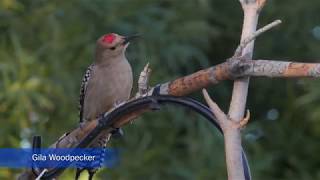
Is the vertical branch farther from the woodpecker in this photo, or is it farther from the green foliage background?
the green foliage background

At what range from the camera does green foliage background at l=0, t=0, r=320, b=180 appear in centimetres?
376

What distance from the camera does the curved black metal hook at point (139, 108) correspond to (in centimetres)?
152

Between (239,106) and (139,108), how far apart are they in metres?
0.23

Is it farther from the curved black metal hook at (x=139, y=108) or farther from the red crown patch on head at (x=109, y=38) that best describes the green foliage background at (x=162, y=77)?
the curved black metal hook at (x=139, y=108)

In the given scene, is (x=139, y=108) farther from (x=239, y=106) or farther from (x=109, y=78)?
(x=109, y=78)

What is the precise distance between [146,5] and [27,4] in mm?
552

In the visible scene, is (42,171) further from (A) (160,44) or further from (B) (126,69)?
(A) (160,44)

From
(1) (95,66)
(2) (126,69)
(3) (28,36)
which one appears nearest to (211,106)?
(2) (126,69)

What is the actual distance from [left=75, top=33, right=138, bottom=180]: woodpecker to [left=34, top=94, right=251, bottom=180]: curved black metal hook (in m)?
0.86

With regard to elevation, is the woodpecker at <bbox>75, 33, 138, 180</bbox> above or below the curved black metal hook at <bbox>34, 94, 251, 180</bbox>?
above

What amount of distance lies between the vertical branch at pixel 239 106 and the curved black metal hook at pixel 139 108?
2 cm

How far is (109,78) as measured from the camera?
2.72m

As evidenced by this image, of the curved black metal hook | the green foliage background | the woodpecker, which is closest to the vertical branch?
the curved black metal hook

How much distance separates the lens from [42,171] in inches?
66.4
